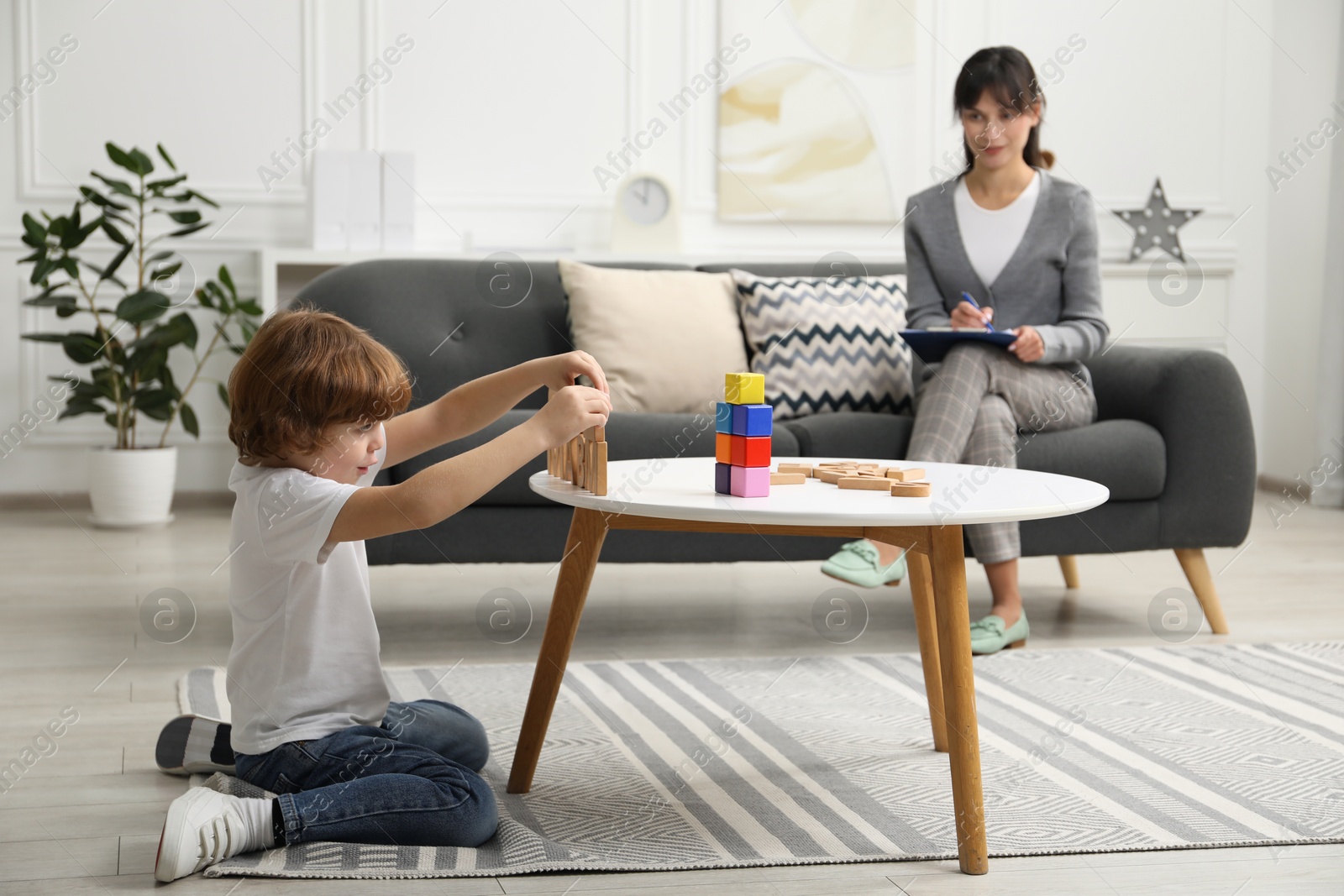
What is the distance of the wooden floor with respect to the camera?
1252 mm

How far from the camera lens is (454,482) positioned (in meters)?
1.22

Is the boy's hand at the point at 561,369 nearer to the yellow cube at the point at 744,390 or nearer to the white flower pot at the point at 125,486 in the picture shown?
the yellow cube at the point at 744,390

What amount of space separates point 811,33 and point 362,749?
3.35m

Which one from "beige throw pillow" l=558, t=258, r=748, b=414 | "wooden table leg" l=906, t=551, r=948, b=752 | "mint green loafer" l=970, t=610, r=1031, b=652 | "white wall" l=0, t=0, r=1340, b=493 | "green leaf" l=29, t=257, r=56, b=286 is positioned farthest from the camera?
"white wall" l=0, t=0, r=1340, b=493

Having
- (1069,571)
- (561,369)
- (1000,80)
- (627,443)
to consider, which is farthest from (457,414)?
(1069,571)

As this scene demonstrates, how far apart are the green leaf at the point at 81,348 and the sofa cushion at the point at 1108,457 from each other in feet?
Answer: 8.31

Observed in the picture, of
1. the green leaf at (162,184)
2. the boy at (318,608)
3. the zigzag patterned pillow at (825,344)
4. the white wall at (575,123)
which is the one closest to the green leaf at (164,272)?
the green leaf at (162,184)

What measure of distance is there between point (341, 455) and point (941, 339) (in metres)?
1.33

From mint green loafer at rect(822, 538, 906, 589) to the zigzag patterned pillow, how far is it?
560 mm

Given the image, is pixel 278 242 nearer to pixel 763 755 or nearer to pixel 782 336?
pixel 782 336

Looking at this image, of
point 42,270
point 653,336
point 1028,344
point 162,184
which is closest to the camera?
point 1028,344

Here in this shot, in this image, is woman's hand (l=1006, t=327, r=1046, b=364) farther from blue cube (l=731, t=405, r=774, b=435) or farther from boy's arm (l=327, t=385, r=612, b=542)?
boy's arm (l=327, t=385, r=612, b=542)

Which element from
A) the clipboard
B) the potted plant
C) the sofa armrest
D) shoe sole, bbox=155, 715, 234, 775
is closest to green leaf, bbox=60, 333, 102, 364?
the potted plant

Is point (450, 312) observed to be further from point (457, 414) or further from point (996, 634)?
point (996, 634)
